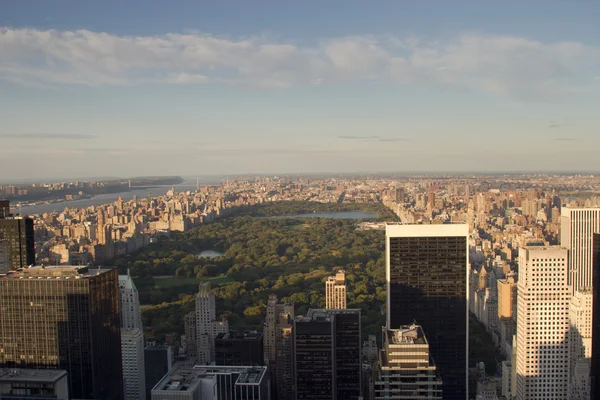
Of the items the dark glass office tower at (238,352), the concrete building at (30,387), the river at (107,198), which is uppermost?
the river at (107,198)

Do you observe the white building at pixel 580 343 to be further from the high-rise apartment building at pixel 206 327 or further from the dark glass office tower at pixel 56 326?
the dark glass office tower at pixel 56 326

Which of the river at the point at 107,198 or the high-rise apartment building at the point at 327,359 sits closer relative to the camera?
the high-rise apartment building at the point at 327,359

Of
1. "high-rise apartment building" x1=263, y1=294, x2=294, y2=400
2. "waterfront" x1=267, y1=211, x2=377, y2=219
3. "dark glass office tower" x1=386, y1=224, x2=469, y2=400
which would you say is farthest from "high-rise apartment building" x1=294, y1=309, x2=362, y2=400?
"waterfront" x1=267, y1=211, x2=377, y2=219

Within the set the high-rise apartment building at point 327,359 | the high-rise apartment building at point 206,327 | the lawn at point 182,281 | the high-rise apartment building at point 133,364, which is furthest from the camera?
the lawn at point 182,281

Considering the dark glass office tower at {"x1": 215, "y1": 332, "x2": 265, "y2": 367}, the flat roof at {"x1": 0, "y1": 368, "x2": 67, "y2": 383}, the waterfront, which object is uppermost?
the waterfront

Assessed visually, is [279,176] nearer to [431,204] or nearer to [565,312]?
[431,204]

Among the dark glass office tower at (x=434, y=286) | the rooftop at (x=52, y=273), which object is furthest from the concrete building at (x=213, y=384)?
the dark glass office tower at (x=434, y=286)

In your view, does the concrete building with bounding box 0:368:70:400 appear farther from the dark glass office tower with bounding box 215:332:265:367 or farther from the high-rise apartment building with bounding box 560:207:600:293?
the high-rise apartment building with bounding box 560:207:600:293
